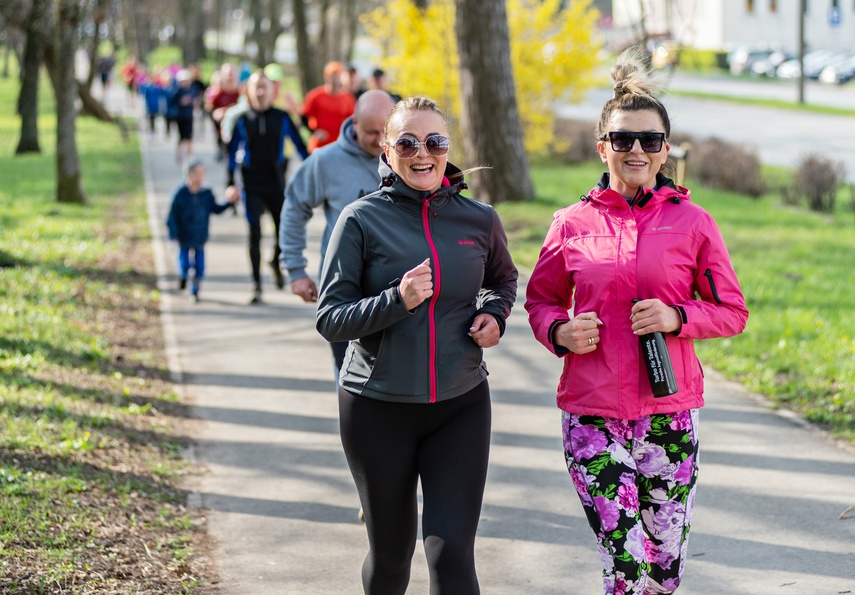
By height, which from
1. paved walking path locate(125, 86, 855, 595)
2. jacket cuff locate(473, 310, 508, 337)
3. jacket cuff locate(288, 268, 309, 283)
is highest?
jacket cuff locate(473, 310, 508, 337)

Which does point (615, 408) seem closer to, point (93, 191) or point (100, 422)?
point (100, 422)

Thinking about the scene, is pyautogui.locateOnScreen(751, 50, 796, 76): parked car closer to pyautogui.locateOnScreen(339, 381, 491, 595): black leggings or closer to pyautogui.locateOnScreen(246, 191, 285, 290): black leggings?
pyautogui.locateOnScreen(246, 191, 285, 290): black leggings

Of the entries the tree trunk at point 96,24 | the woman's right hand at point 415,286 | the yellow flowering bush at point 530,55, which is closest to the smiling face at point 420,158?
the woman's right hand at point 415,286

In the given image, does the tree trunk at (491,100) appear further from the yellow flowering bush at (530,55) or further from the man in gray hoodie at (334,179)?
the man in gray hoodie at (334,179)

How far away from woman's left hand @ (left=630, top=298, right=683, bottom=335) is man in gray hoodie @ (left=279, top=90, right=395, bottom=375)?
2332mm

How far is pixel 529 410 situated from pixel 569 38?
16503 millimetres

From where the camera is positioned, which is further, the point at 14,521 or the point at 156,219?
the point at 156,219

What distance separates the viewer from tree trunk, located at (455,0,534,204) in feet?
51.8

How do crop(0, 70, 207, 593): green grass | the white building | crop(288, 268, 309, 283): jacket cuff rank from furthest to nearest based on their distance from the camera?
the white building < crop(288, 268, 309, 283): jacket cuff < crop(0, 70, 207, 593): green grass

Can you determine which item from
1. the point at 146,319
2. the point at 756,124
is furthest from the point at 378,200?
the point at 756,124

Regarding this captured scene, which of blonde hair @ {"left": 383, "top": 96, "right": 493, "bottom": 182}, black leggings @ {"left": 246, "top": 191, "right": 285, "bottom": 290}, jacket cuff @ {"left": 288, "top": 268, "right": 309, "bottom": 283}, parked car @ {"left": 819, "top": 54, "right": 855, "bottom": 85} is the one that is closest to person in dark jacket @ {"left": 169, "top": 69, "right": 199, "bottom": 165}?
black leggings @ {"left": 246, "top": 191, "right": 285, "bottom": 290}

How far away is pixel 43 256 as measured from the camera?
41.8 feet

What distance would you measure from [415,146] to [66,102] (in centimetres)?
1524

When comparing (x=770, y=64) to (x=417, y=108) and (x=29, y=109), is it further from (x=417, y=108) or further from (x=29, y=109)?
(x=417, y=108)
